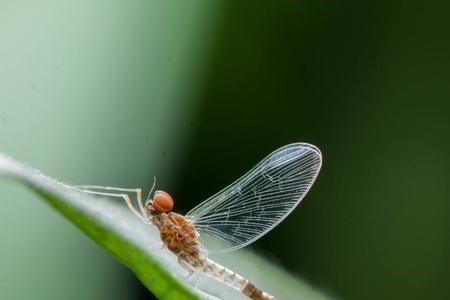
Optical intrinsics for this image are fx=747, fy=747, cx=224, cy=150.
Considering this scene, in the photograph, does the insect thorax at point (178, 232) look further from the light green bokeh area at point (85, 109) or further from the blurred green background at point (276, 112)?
the blurred green background at point (276, 112)

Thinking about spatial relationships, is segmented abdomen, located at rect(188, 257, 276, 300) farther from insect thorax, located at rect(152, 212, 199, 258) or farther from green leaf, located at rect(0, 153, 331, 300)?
green leaf, located at rect(0, 153, 331, 300)

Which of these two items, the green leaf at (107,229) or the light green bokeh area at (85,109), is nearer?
the green leaf at (107,229)

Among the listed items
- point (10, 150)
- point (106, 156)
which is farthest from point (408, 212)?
point (10, 150)

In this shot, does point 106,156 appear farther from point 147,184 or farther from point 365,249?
point 365,249

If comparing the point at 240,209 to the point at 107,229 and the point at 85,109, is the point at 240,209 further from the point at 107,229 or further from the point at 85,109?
the point at 107,229

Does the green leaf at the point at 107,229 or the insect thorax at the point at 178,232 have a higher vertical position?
the green leaf at the point at 107,229

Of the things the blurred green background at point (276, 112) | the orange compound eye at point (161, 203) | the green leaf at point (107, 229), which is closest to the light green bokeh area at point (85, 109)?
the blurred green background at point (276, 112)

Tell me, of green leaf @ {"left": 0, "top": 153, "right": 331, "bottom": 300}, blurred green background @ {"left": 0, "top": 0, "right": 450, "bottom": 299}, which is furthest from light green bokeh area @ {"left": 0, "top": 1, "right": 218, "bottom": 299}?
green leaf @ {"left": 0, "top": 153, "right": 331, "bottom": 300}

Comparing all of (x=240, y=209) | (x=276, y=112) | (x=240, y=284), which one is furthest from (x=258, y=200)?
(x=276, y=112)
